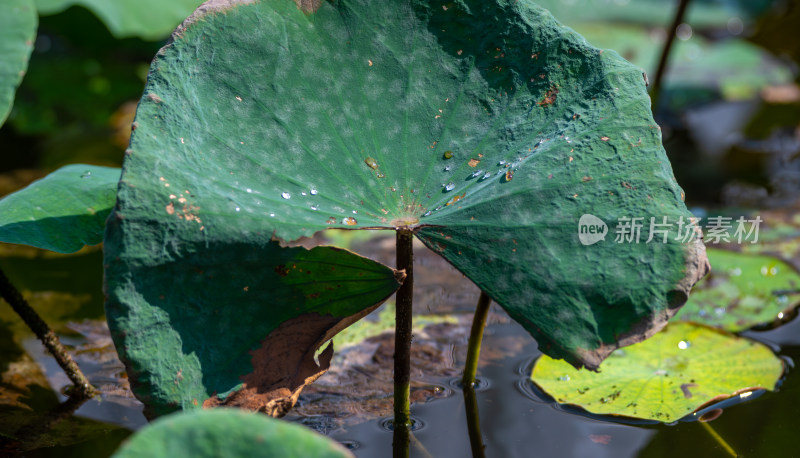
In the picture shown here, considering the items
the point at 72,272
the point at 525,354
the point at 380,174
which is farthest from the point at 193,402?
the point at 72,272

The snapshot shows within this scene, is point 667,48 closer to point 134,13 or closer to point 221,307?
point 134,13

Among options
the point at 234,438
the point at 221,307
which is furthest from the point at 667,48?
the point at 234,438

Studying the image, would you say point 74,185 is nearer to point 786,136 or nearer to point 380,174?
point 380,174

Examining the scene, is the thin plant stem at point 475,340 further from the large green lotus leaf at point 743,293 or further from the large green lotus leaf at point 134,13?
the large green lotus leaf at point 134,13

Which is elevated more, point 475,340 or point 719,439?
point 475,340

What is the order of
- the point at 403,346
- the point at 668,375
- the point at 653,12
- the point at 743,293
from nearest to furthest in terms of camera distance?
1. the point at 403,346
2. the point at 668,375
3. the point at 743,293
4. the point at 653,12

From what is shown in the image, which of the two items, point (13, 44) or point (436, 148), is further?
point (13, 44)

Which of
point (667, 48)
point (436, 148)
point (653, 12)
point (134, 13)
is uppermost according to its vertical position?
point (653, 12)
